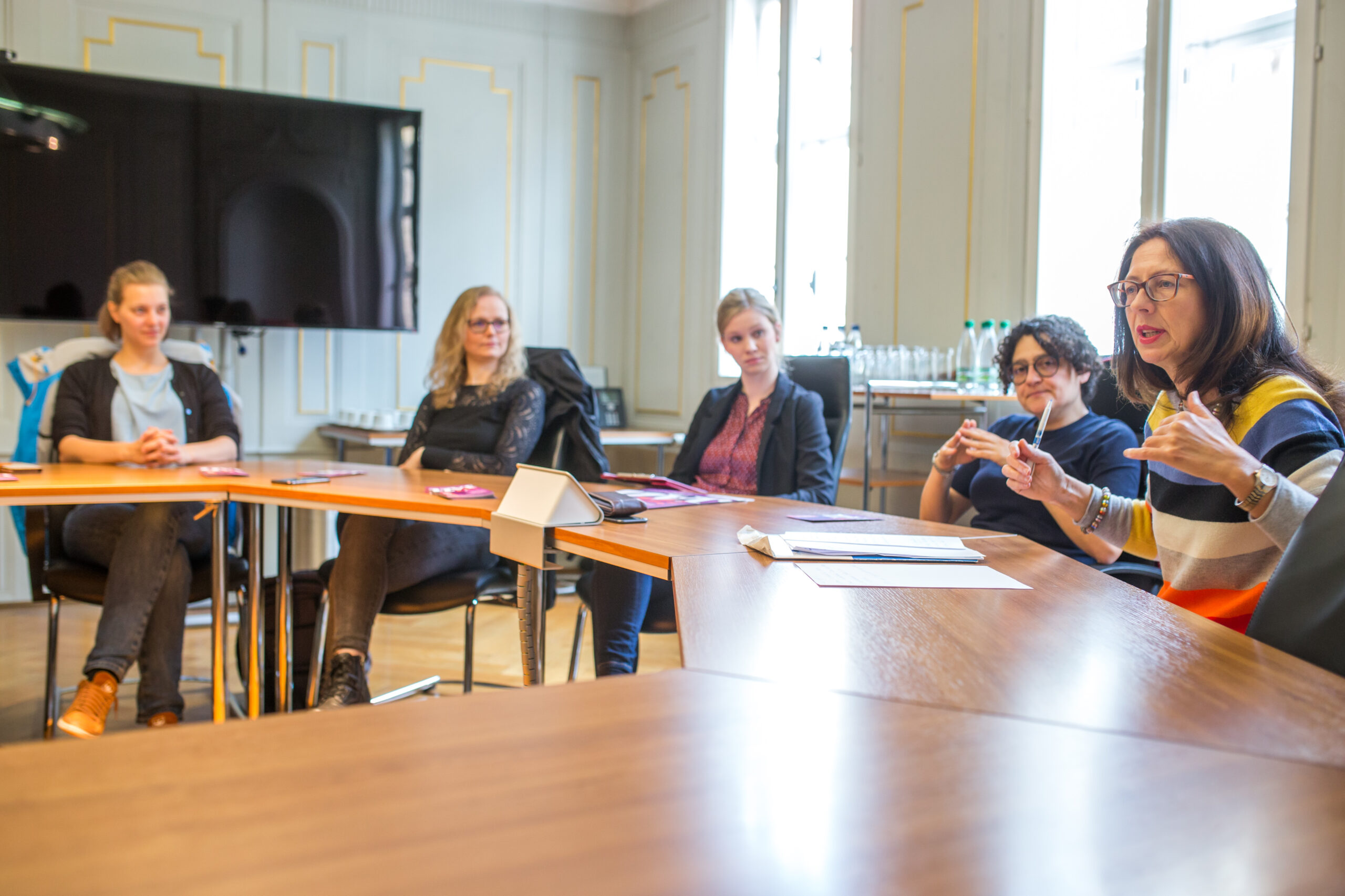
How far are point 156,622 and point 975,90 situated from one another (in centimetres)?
304

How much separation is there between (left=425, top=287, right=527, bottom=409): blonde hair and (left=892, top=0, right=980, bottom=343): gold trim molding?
5.31 ft

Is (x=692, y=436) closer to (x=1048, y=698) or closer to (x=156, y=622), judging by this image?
(x=156, y=622)

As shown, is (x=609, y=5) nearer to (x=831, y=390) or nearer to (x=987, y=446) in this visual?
(x=831, y=390)

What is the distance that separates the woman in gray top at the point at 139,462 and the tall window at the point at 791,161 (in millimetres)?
2407

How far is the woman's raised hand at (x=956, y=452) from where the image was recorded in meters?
1.76

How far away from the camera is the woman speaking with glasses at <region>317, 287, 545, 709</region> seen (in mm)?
2248

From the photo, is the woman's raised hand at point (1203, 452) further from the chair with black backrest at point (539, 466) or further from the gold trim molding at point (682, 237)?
the gold trim molding at point (682, 237)

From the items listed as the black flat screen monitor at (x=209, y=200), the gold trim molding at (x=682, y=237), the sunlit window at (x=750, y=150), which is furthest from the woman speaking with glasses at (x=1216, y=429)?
the black flat screen monitor at (x=209, y=200)

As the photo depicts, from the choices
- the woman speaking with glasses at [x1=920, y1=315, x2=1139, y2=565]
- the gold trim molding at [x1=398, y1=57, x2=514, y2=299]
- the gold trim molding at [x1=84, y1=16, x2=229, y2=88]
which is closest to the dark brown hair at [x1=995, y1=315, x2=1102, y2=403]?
the woman speaking with glasses at [x1=920, y1=315, x2=1139, y2=565]

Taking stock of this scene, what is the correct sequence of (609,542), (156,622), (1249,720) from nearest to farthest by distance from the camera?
1. (1249,720)
2. (609,542)
3. (156,622)

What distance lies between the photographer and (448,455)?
8.87 ft

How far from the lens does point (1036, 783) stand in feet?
1.95

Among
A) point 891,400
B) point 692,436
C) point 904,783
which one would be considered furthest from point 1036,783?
point 891,400

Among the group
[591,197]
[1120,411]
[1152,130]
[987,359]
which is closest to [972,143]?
[1152,130]
